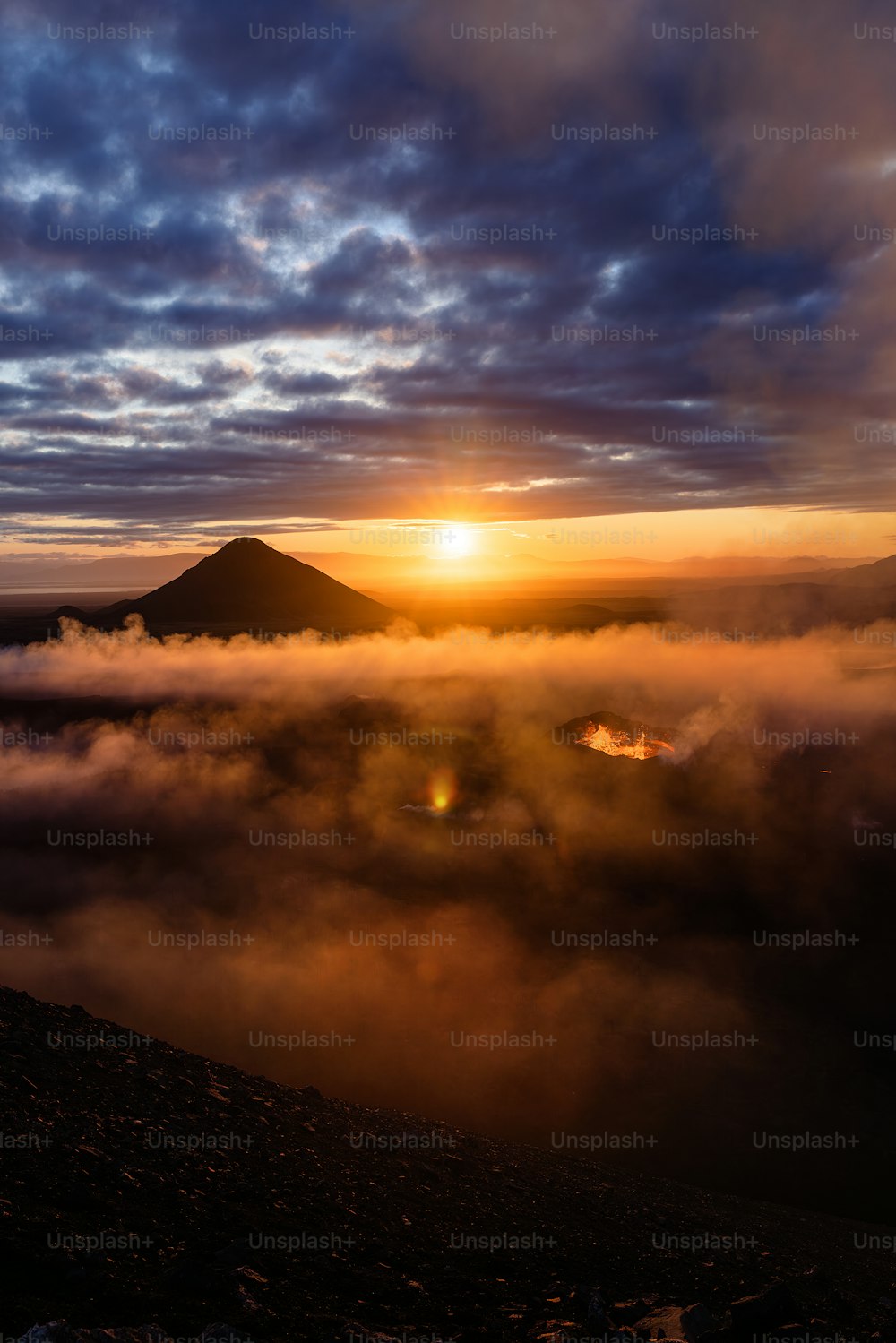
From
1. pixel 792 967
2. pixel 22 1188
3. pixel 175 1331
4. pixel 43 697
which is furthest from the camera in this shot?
pixel 43 697

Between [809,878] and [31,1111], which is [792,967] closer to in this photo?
[809,878]

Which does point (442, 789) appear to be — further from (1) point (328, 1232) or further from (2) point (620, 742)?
(1) point (328, 1232)

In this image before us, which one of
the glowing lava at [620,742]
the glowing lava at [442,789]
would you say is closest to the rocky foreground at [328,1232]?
the glowing lava at [442,789]

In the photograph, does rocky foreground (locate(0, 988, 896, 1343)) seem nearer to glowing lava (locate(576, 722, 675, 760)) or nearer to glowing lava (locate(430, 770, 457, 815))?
glowing lava (locate(430, 770, 457, 815))

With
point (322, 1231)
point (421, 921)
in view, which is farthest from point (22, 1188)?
point (421, 921)

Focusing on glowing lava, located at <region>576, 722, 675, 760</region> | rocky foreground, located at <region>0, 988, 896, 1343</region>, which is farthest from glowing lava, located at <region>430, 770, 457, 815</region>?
rocky foreground, located at <region>0, 988, 896, 1343</region>

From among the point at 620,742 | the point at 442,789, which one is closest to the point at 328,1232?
the point at 442,789
